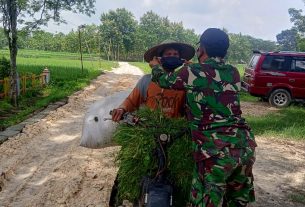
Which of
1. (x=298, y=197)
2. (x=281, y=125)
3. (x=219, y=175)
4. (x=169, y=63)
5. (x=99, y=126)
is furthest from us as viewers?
(x=281, y=125)

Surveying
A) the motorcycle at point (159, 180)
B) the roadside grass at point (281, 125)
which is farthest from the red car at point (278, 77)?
the motorcycle at point (159, 180)

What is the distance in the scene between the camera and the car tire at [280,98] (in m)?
14.5

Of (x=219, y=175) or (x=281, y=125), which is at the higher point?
(x=219, y=175)

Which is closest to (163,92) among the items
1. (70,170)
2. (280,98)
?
(70,170)

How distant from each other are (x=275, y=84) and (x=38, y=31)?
338 inches

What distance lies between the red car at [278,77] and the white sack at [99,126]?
11.0m

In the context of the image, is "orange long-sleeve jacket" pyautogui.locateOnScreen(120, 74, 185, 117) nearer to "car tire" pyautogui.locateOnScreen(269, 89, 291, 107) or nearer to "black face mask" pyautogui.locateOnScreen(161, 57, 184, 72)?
"black face mask" pyautogui.locateOnScreen(161, 57, 184, 72)

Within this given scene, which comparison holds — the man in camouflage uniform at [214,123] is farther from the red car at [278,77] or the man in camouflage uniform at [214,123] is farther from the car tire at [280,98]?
the car tire at [280,98]

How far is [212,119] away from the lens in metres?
2.80

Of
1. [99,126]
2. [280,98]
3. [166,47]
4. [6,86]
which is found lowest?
[280,98]

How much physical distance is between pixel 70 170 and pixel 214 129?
3985 millimetres

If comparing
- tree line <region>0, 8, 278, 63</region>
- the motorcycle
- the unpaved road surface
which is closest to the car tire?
the unpaved road surface

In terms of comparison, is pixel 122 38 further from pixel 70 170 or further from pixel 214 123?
pixel 214 123

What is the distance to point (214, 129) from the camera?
2795 millimetres
